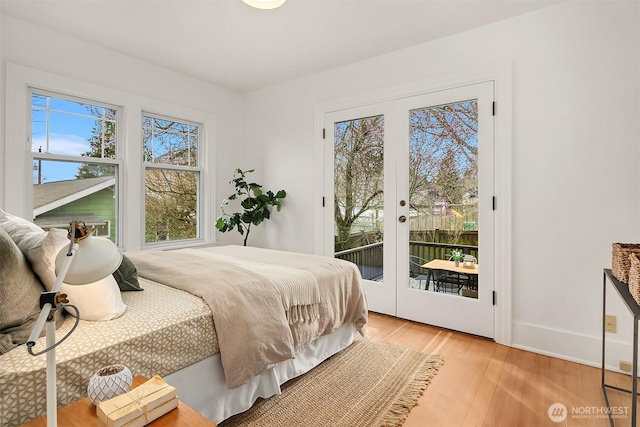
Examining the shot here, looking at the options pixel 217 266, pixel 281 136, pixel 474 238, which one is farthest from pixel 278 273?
pixel 281 136

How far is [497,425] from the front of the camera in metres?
1.63

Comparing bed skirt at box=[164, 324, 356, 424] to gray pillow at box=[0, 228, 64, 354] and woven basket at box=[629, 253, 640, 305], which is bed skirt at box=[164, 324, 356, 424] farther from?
woven basket at box=[629, 253, 640, 305]

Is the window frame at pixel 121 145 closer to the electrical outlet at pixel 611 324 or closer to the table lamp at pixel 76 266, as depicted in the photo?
the table lamp at pixel 76 266

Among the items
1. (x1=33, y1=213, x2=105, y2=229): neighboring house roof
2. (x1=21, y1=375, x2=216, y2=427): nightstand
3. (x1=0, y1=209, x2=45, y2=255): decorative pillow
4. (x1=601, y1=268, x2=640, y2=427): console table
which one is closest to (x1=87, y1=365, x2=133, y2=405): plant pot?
(x1=21, y1=375, x2=216, y2=427): nightstand

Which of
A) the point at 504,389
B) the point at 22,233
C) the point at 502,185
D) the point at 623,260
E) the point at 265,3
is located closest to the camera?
the point at 22,233

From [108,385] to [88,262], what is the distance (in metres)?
0.48

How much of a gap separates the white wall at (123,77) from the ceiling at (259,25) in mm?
98

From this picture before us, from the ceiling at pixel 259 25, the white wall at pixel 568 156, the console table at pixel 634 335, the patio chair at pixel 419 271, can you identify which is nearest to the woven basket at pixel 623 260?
the console table at pixel 634 335

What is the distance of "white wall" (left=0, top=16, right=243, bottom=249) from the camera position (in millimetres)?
2584

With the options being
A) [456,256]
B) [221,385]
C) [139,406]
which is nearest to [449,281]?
[456,256]

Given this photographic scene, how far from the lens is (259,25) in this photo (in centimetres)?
270

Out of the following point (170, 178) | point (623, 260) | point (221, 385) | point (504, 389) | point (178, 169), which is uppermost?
point (178, 169)

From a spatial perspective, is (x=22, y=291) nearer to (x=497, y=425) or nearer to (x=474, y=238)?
(x=497, y=425)

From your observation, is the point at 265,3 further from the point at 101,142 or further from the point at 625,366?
the point at 625,366
